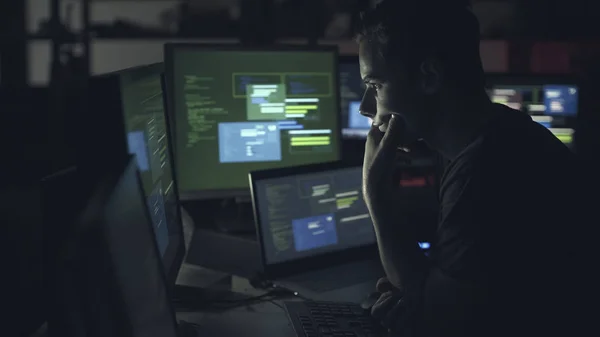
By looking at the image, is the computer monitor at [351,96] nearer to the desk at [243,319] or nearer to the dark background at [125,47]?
the dark background at [125,47]

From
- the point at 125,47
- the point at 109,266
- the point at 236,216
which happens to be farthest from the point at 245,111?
the point at 125,47

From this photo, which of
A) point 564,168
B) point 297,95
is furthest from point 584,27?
point 564,168

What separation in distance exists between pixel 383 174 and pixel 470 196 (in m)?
0.33

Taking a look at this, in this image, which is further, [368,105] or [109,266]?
[368,105]

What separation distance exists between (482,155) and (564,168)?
124mm

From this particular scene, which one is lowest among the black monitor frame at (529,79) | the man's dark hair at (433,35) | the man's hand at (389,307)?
the man's hand at (389,307)

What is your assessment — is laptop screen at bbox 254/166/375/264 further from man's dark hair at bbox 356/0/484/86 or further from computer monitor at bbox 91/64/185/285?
man's dark hair at bbox 356/0/484/86

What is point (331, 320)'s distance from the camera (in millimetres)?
1314

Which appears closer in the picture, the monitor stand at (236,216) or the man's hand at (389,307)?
the man's hand at (389,307)

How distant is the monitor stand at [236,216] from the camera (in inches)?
79.8

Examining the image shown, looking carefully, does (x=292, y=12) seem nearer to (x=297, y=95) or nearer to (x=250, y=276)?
(x=297, y=95)

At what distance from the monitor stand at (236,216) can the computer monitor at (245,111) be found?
9cm

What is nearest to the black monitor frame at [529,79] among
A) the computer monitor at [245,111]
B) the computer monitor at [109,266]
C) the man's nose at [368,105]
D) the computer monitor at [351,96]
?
the computer monitor at [351,96]

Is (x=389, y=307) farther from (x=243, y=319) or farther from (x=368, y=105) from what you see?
(x=368, y=105)
